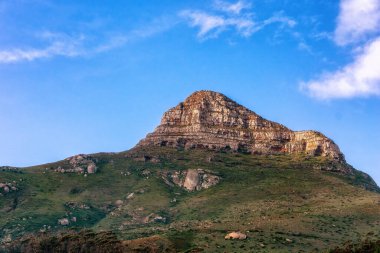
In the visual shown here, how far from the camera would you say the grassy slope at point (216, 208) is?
385 ft

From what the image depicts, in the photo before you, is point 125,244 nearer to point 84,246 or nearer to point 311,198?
point 84,246

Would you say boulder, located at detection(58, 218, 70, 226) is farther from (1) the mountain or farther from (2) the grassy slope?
(2) the grassy slope

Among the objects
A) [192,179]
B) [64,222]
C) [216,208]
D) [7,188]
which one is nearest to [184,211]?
[216,208]

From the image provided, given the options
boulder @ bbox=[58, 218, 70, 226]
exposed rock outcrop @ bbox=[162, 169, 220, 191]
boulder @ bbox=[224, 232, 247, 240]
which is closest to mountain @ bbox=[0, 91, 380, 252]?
boulder @ bbox=[58, 218, 70, 226]

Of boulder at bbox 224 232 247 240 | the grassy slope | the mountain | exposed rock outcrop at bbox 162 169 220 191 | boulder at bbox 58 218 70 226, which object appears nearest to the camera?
boulder at bbox 224 232 247 240

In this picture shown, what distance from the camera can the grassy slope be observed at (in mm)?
117363

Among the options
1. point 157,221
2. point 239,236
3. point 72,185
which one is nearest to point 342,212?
point 239,236

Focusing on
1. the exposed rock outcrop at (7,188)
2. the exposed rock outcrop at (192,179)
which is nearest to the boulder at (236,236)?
the exposed rock outcrop at (192,179)

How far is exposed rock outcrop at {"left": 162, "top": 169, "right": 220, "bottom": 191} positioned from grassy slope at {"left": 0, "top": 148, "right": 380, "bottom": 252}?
3.88m

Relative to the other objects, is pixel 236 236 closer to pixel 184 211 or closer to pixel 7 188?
pixel 184 211

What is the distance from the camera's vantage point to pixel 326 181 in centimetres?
18638

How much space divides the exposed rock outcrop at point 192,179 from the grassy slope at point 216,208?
388 centimetres

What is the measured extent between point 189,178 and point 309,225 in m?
73.1

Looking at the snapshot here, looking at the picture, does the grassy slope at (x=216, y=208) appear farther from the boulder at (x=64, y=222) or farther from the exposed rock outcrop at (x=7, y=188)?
the exposed rock outcrop at (x=7, y=188)
